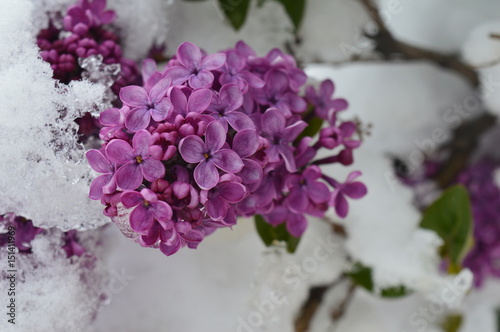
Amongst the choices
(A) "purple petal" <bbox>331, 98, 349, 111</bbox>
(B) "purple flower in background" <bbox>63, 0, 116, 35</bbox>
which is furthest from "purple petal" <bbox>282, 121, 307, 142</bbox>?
(B) "purple flower in background" <bbox>63, 0, 116, 35</bbox>

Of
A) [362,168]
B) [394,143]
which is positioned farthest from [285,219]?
[394,143]

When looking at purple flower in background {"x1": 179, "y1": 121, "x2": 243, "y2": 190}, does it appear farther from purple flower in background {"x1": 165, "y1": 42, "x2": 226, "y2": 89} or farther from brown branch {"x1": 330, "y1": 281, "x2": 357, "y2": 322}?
brown branch {"x1": 330, "y1": 281, "x2": 357, "y2": 322}

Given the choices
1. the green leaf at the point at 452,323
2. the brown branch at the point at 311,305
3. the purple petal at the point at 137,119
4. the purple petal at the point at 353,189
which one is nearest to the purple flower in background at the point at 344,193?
the purple petal at the point at 353,189

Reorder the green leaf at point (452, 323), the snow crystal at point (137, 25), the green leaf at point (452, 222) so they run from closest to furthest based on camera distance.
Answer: the snow crystal at point (137, 25)
the green leaf at point (452, 222)
the green leaf at point (452, 323)

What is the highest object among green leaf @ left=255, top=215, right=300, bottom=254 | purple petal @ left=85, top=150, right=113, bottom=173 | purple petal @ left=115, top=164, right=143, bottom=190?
purple petal @ left=115, top=164, right=143, bottom=190

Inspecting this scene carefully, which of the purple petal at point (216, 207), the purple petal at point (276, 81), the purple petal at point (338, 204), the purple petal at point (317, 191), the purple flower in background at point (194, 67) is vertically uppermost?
the purple flower in background at point (194, 67)

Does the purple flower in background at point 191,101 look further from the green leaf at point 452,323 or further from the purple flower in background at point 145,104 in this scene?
the green leaf at point 452,323

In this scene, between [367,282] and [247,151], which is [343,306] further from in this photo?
[247,151]
